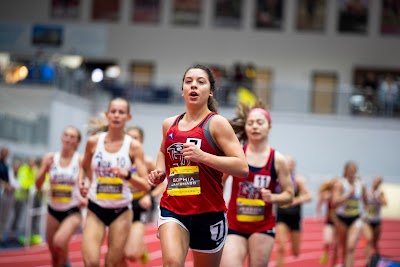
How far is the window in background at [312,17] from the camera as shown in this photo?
33219mm

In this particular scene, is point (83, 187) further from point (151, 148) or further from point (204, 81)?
point (151, 148)

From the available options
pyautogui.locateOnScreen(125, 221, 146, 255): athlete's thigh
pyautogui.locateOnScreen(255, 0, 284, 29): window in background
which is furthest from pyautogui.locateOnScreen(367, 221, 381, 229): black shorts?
pyautogui.locateOnScreen(255, 0, 284, 29): window in background

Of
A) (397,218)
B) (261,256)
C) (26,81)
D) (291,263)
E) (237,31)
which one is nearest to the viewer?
(261,256)

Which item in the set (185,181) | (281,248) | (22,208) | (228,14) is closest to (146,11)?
(228,14)

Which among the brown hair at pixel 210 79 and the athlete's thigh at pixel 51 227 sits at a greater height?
the brown hair at pixel 210 79

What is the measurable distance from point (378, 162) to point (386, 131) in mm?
1055

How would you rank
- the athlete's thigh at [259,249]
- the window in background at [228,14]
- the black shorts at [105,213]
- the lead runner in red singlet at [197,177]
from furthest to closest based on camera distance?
the window in background at [228,14] → the black shorts at [105,213] → the athlete's thigh at [259,249] → the lead runner in red singlet at [197,177]

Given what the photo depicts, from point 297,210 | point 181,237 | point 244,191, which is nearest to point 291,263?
point 297,210

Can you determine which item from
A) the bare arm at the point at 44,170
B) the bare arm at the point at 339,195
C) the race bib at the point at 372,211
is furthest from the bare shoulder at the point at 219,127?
the race bib at the point at 372,211

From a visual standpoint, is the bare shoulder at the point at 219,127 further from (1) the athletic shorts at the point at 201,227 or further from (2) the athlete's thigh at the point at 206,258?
(2) the athlete's thigh at the point at 206,258

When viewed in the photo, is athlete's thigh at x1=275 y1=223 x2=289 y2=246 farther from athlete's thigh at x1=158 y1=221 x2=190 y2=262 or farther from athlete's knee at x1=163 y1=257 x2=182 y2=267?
athlete's knee at x1=163 y1=257 x2=182 y2=267

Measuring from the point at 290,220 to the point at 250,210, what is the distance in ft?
18.6

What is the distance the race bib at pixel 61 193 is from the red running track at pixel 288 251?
3048 millimetres

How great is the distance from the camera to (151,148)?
1035 inches
